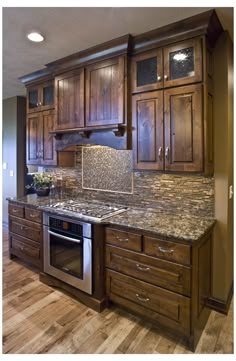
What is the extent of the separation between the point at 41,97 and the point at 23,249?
2052mm

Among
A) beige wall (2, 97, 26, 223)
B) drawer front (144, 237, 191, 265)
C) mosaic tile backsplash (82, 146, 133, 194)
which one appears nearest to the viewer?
drawer front (144, 237, 191, 265)

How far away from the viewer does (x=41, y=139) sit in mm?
3232

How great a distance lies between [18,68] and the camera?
300 cm

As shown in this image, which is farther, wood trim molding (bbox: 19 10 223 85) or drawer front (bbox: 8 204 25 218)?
drawer front (bbox: 8 204 25 218)

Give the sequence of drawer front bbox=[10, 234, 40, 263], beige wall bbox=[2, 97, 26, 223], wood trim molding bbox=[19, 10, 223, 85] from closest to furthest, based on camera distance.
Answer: wood trim molding bbox=[19, 10, 223, 85]
drawer front bbox=[10, 234, 40, 263]
beige wall bbox=[2, 97, 26, 223]

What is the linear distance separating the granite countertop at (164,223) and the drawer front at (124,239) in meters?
0.07

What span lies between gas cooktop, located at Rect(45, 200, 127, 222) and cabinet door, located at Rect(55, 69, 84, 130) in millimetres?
916

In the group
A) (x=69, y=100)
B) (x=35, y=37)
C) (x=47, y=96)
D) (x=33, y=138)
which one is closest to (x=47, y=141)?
(x=33, y=138)

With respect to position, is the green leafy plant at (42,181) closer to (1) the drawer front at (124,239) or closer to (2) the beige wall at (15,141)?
(2) the beige wall at (15,141)

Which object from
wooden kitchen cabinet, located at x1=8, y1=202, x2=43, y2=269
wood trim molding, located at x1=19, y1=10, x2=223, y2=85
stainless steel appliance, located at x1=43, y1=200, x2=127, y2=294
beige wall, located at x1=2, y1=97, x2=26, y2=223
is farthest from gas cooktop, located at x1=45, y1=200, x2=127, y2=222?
beige wall, located at x1=2, y1=97, x2=26, y2=223

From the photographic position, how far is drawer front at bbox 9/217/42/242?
9.32 ft

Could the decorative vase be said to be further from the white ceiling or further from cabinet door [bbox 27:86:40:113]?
the white ceiling

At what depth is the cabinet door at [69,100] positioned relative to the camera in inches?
103
